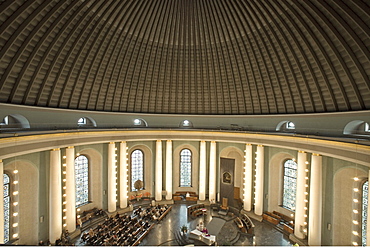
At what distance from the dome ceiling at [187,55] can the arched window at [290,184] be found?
20.6 feet

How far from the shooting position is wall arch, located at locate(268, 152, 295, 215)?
24.1 m

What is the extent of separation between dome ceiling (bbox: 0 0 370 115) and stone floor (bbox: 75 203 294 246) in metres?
13.1

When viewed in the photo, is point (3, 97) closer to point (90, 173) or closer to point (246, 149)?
point (90, 173)

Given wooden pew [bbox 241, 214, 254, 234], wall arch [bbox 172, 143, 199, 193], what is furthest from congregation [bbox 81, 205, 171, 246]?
wooden pew [bbox 241, 214, 254, 234]

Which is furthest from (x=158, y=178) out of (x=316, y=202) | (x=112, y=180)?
(x=316, y=202)

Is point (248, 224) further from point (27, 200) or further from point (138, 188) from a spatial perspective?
point (27, 200)

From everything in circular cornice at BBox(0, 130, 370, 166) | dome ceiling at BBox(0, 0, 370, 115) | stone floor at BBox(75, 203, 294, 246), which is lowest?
stone floor at BBox(75, 203, 294, 246)

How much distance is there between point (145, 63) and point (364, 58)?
20.2 m

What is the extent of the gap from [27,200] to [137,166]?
13.3 meters

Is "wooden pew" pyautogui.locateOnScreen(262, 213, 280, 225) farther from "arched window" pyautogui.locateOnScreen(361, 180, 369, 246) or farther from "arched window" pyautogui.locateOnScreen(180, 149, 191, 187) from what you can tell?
"arched window" pyautogui.locateOnScreen(180, 149, 191, 187)

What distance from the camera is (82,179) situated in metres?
24.6

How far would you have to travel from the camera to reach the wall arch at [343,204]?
1677 cm

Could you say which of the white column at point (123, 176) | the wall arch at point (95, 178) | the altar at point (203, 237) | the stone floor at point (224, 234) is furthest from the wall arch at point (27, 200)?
the altar at point (203, 237)

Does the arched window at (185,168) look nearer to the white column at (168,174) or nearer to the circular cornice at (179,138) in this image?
the white column at (168,174)
